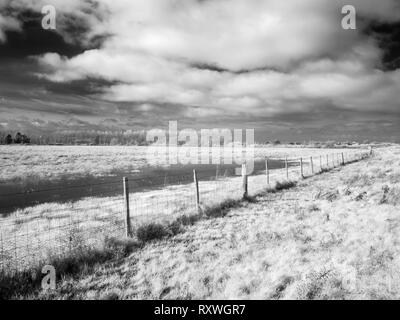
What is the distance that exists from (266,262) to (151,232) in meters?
3.67

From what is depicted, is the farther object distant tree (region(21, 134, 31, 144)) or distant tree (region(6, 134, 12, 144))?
distant tree (region(21, 134, 31, 144))

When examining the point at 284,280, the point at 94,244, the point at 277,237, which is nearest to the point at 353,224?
the point at 277,237

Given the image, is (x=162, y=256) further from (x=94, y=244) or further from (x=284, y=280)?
(x=284, y=280)

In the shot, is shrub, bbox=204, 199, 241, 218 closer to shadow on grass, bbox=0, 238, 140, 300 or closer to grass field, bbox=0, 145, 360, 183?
shadow on grass, bbox=0, 238, 140, 300

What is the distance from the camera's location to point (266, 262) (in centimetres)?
630

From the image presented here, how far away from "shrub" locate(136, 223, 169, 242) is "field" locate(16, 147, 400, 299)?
1.49ft

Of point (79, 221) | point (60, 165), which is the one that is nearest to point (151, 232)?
point (79, 221)

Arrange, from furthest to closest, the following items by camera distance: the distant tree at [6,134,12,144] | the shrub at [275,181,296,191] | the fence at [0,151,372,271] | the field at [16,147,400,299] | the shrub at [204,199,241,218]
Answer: the distant tree at [6,134,12,144] < the shrub at [275,181,296,191] < the shrub at [204,199,241,218] < the fence at [0,151,372,271] < the field at [16,147,400,299]

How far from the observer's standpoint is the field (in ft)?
16.7

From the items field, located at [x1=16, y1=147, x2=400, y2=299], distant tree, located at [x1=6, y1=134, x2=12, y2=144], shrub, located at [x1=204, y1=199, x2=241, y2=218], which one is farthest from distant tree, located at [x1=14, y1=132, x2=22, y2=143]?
field, located at [x1=16, y1=147, x2=400, y2=299]

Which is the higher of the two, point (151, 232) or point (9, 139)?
point (9, 139)

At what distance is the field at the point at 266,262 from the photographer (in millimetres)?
5094

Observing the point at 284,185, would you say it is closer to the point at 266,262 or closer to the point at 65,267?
the point at 266,262
